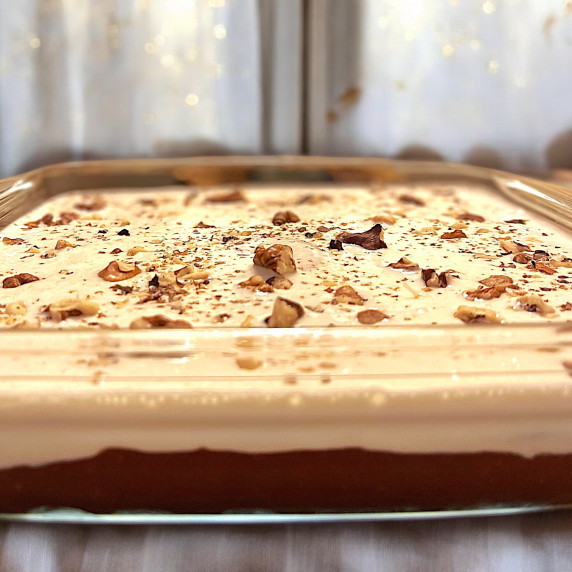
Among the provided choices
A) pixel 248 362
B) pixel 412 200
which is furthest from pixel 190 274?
pixel 412 200

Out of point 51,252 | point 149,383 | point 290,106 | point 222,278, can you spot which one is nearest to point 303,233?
point 222,278

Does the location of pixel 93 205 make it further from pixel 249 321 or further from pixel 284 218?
pixel 249 321

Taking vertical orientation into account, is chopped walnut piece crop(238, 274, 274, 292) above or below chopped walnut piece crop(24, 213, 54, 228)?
above

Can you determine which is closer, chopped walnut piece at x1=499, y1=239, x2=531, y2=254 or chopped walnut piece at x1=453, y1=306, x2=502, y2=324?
chopped walnut piece at x1=453, y1=306, x2=502, y2=324

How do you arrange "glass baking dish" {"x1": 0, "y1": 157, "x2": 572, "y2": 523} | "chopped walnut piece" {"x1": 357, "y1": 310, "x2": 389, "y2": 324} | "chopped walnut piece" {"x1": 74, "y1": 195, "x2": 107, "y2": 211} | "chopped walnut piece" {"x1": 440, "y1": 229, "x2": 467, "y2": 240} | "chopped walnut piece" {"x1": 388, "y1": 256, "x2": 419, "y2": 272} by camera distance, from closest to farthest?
"glass baking dish" {"x1": 0, "y1": 157, "x2": 572, "y2": 523}, "chopped walnut piece" {"x1": 357, "y1": 310, "x2": 389, "y2": 324}, "chopped walnut piece" {"x1": 388, "y1": 256, "x2": 419, "y2": 272}, "chopped walnut piece" {"x1": 440, "y1": 229, "x2": 467, "y2": 240}, "chopped walnut piece" {"x1": 74, "y1": 195, "x2": 107, "y2": 211}

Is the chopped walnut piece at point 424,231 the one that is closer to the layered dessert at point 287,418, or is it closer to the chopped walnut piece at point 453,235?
the chopped walnut piece at point 453,235

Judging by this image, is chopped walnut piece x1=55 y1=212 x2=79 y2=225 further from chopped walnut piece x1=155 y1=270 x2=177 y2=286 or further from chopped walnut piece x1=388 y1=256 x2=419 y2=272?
chopped walnut piece x1=388 y1=256 x2=419 y2=272

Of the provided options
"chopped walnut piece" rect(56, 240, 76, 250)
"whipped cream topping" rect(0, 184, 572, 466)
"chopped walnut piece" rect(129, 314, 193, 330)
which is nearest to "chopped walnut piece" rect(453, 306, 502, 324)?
"whipped cream topping" rect(0, 184, 572, 466)
